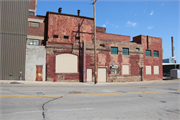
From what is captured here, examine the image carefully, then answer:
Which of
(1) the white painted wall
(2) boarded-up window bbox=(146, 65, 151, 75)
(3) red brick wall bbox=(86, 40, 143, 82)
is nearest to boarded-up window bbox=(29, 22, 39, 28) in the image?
(1) the white painted wall

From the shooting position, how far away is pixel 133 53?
90.7ft

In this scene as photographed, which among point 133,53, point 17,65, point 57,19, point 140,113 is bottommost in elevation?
point 140,113

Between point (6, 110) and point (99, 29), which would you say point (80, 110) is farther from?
point (99, 29)

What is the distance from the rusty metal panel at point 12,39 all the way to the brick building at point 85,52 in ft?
11.5

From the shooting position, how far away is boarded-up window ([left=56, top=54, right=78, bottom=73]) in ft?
70.4

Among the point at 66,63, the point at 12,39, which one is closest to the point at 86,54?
the point at 66,63

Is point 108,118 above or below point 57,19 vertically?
below

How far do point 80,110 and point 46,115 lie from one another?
1497 mm

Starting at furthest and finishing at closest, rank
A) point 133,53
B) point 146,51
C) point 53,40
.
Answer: point 146,51, point 133,53, point 53,40

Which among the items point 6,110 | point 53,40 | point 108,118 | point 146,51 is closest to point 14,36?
point 53,40

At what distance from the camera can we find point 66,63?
21797mm

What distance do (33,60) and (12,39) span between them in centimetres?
397

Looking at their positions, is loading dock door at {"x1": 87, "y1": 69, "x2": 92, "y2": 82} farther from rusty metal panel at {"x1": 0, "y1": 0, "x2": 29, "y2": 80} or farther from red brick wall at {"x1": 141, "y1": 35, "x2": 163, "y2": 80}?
red brick wall at {"x1": 141, "y1": 35, "x2": 163, "y2": 80}

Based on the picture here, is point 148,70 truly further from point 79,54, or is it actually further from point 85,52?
point 79,54
